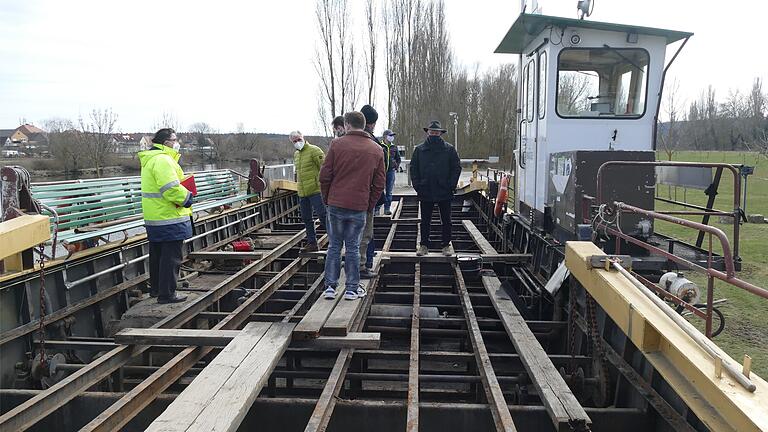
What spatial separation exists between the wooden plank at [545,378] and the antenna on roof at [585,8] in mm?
3714

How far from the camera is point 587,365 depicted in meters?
4.55

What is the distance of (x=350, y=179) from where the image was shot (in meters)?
4.74

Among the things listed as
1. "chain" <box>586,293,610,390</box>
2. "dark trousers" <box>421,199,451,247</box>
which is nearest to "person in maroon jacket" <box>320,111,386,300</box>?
"chain" <box>586,293,610,390</box>

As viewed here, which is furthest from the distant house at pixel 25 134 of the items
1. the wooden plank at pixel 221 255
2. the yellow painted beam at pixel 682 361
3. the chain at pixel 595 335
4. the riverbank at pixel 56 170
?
the yellow painted beam at pixel 682 361

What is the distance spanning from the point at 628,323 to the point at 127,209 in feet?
21.7

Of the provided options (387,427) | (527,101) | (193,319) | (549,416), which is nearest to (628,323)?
(549,416)

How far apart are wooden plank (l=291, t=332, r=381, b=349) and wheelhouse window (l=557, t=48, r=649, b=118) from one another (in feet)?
13.7

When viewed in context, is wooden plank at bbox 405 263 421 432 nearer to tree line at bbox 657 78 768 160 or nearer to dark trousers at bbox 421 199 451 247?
dark trousers at bbox 421 199 451 247

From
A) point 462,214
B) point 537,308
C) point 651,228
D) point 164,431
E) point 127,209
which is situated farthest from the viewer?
point 462,214

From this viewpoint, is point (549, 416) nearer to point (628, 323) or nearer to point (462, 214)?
point (628, 323)

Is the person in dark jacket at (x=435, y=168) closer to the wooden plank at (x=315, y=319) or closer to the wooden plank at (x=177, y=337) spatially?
the wooden plank at (x=315, y=319)

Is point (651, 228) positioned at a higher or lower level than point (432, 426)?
higher

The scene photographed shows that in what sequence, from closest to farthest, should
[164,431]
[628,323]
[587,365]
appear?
[164,431] < [628,323] < [587,365]

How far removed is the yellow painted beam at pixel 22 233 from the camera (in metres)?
3.90
